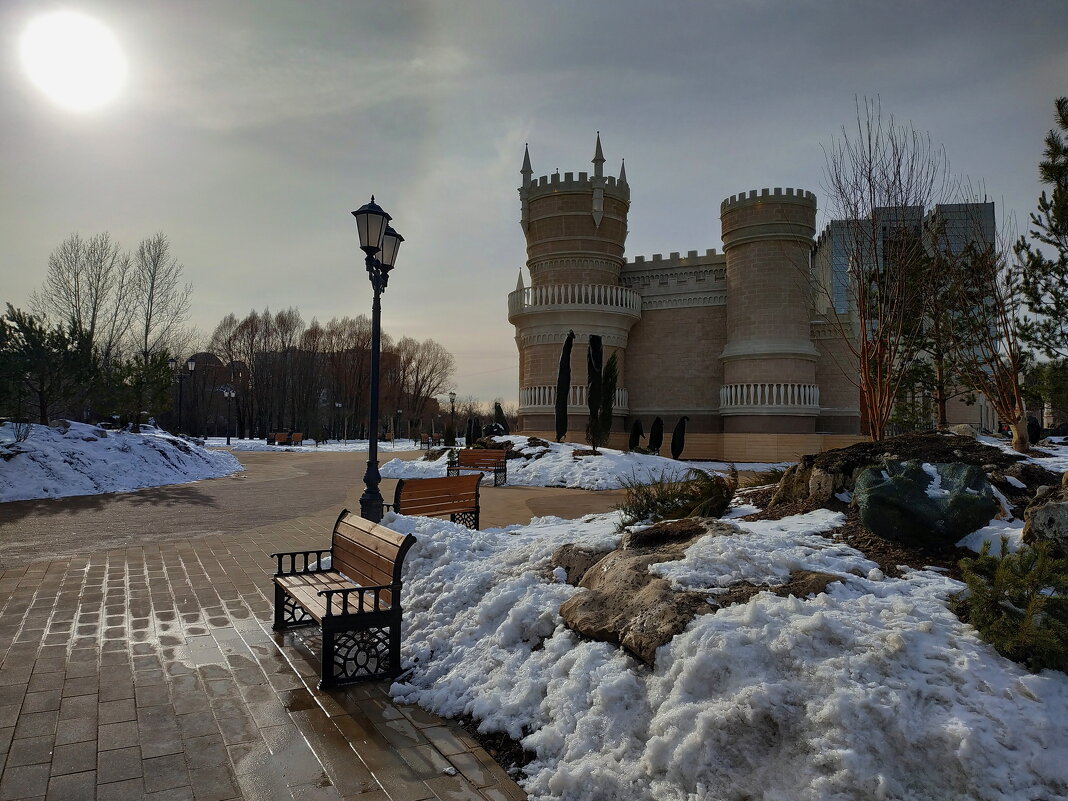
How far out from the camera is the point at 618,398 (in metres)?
27.1

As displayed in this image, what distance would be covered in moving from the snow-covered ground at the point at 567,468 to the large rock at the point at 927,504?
10.8m

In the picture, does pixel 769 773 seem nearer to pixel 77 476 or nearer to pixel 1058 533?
pixel 1058 533

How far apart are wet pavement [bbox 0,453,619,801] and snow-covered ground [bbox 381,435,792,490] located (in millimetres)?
10254

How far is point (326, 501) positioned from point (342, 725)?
10242 mm

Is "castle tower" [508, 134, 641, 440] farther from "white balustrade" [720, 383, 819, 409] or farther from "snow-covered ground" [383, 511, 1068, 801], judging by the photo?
"snow-covered ground" [383, 511, 1068, 801]

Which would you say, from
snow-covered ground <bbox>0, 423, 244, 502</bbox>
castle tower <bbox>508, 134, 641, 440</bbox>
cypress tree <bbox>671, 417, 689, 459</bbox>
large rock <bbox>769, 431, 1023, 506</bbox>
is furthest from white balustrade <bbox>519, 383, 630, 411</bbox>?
large rock <bbox>769, 431, 1023, 506</bbox>

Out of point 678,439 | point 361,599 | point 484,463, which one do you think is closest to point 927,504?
point 361,599

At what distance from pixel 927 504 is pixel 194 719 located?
506 centimetres

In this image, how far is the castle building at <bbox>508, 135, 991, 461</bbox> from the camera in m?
24.7

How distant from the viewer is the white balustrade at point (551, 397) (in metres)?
25.6

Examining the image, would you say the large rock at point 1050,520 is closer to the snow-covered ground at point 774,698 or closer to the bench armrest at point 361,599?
the snow-covered ground at point 774,698

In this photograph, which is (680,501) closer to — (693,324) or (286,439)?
(693,324)

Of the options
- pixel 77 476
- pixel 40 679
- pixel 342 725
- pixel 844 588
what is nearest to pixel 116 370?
pixel 77 476

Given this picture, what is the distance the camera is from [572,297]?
25.8 m
